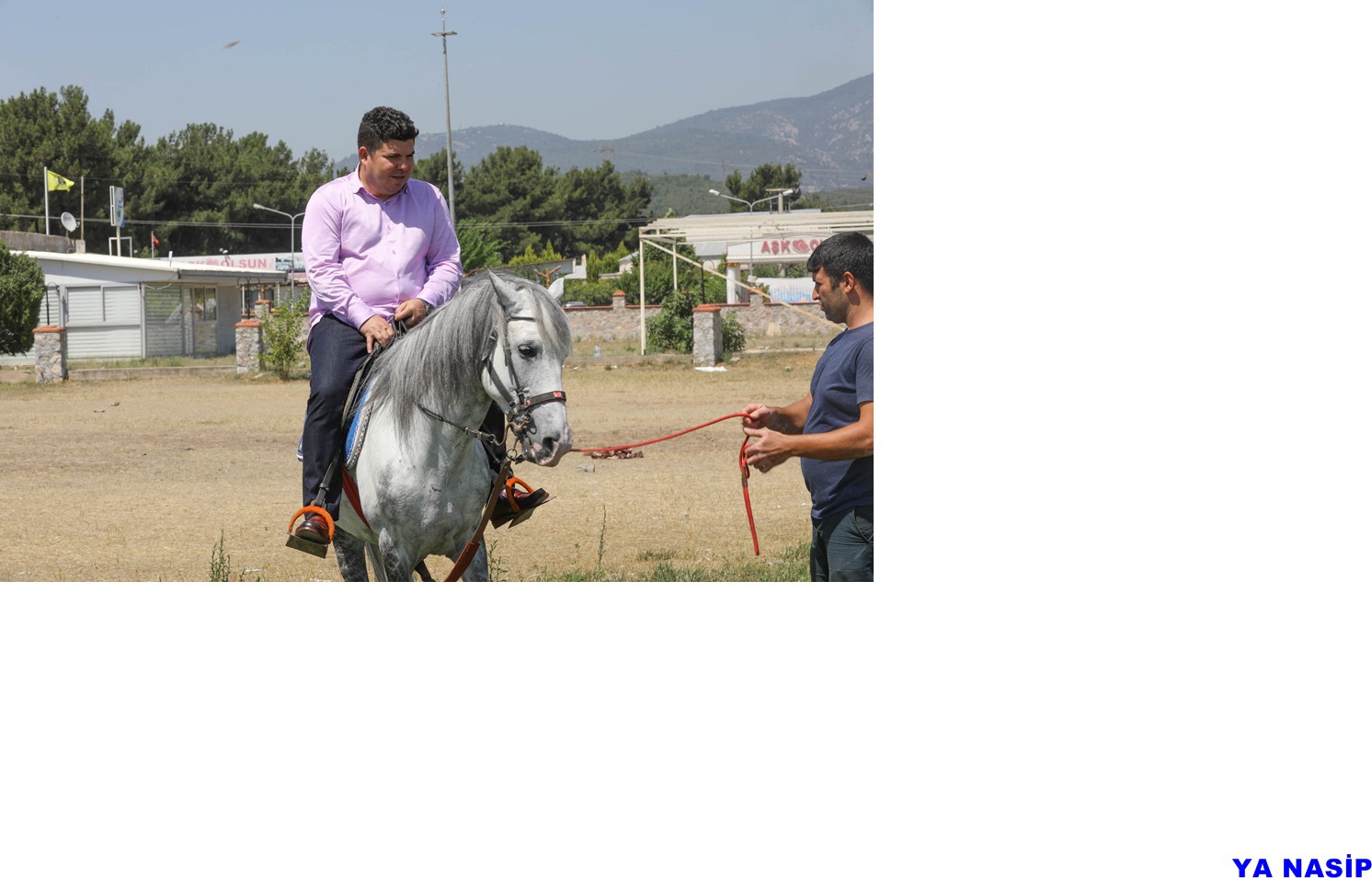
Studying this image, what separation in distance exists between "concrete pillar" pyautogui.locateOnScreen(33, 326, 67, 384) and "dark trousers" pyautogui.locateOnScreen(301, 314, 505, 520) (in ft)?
66.3

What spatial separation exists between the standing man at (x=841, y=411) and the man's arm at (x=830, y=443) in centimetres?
4

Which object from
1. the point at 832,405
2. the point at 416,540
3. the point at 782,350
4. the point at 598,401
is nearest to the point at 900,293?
the point at 832,405

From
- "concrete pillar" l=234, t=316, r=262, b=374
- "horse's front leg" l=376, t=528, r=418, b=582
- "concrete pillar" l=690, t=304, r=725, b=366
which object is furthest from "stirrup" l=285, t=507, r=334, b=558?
"concrete pillar" l=234, t=316, r=262, b=374

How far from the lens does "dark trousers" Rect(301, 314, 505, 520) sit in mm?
4117

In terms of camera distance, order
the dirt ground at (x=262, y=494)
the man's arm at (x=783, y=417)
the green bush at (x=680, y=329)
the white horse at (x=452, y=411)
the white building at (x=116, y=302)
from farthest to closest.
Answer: the white building at (x=116, y=302) → the green bush at (x=680, y=329) → the dirt ground at (x=262, y=494) → the man's arm at (x=783, y=417) → the white horse at (x=452, y=411)

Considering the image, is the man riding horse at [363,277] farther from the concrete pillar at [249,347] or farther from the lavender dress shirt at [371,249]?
the concrete pillar at [249,347]

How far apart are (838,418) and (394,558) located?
58.4 inches

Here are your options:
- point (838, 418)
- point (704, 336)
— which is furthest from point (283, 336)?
point (838, 418)

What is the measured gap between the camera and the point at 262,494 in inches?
390

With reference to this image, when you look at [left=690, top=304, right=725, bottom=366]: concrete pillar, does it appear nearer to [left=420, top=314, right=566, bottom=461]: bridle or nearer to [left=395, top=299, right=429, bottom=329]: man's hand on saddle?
[left=395, top=299, right=429, bottom=329]: man's hand on saddle

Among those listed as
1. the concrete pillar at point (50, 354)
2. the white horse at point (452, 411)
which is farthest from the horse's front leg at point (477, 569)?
the concrete pillar at point (50, 354)

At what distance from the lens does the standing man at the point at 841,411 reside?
3.50 metres

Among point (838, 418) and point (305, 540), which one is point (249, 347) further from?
point (838, 418)

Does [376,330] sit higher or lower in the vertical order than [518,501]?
higher
